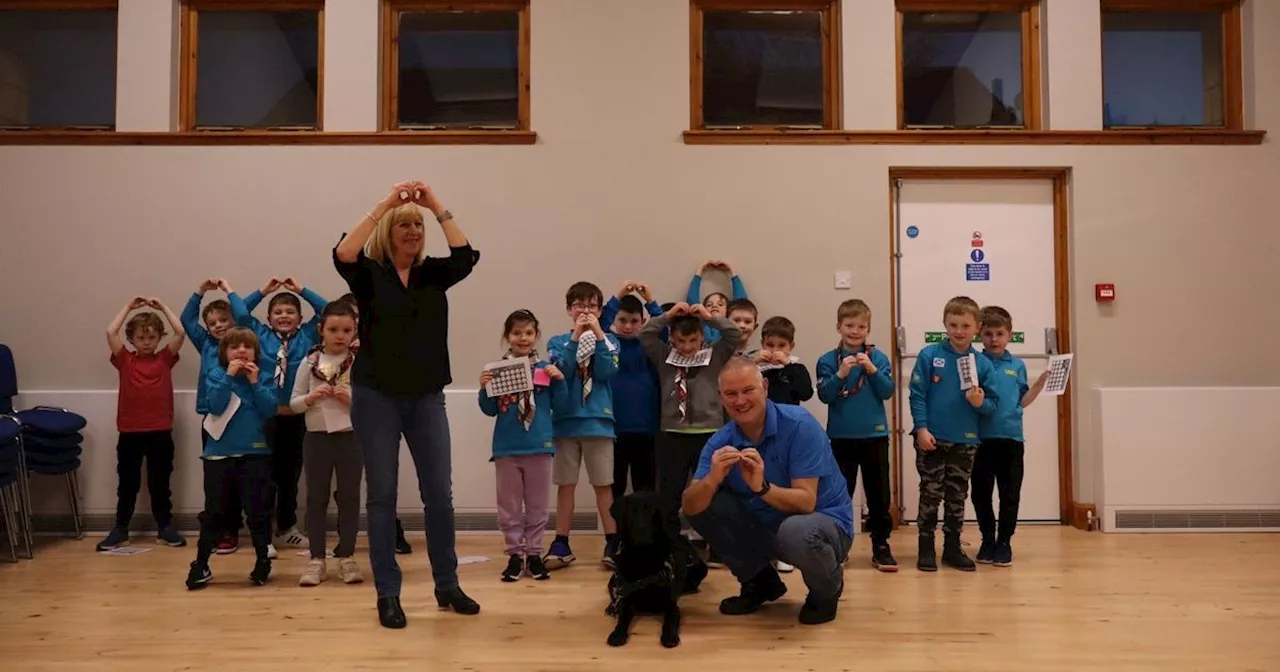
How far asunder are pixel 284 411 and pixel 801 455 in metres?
2.83

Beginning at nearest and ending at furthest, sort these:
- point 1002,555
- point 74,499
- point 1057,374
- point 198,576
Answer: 1. point 198,576
2. point 1002,555
3. point 1057,374
4. point 74,499

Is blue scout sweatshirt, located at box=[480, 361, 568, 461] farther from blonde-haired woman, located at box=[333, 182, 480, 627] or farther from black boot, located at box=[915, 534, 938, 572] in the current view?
black boot, located at box=[915, 534, 938, 572]

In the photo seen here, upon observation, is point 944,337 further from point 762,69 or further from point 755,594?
point 755,594

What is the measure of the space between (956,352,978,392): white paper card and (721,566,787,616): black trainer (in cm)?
137

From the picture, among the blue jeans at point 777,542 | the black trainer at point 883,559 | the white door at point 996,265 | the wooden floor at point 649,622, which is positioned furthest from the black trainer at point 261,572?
the white door at point 996,265

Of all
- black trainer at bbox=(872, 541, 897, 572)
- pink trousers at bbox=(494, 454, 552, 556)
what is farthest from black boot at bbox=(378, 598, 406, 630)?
black trainer at bbox=(872, 541, 897, 572)

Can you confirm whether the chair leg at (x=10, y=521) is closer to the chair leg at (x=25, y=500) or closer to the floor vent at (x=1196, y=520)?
the chair leg at (x=25, y=500)

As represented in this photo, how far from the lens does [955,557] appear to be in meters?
3.94

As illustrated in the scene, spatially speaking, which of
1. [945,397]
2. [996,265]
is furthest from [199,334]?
[996,265]

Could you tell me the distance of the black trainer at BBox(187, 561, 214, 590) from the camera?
356 cm

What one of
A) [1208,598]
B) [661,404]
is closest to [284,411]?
[661,404]

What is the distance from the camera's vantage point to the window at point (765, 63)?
5.19 m

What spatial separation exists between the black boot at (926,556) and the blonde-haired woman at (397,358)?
2019mm

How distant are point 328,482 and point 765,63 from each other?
3429mm
